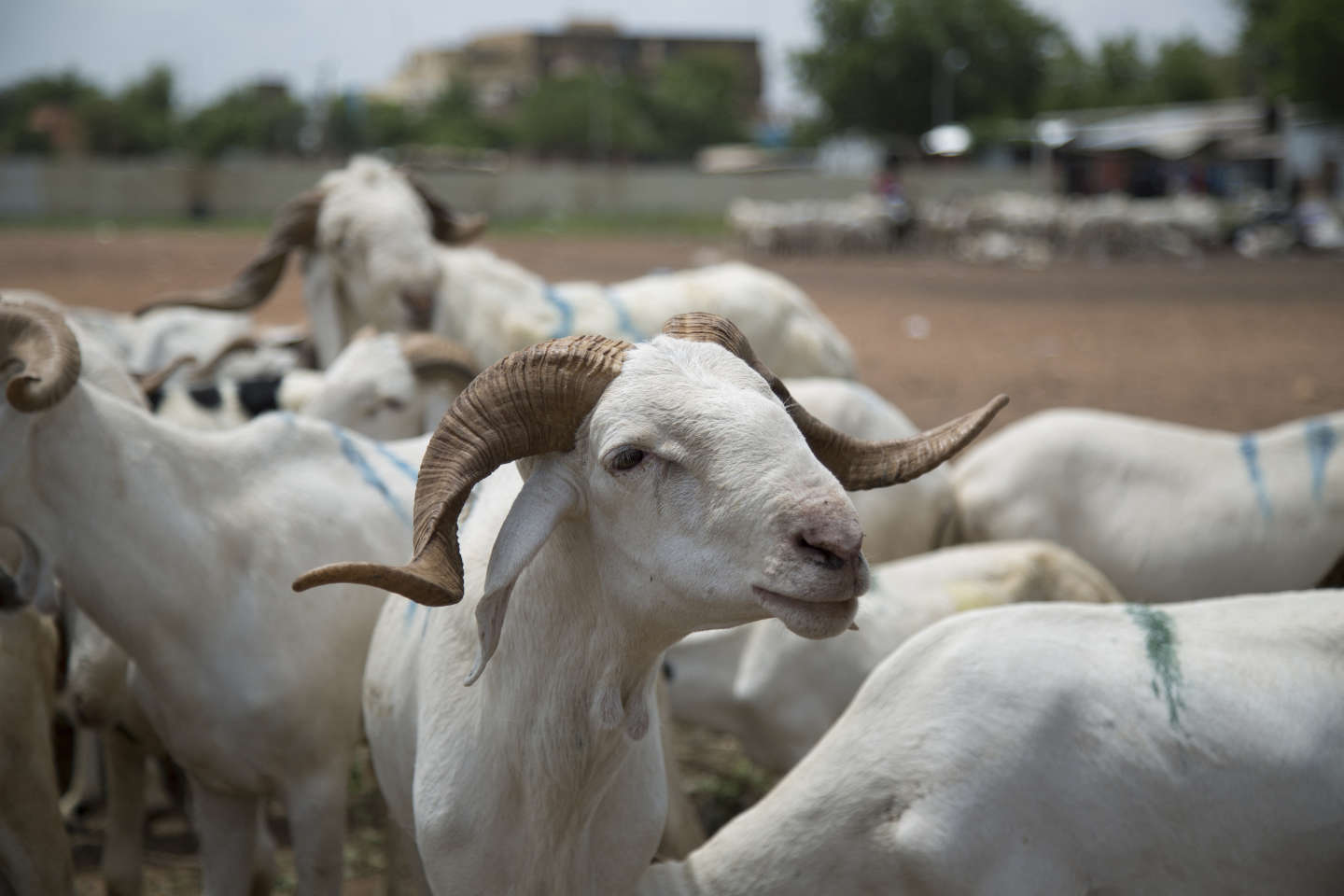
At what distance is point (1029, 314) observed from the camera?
715 inches

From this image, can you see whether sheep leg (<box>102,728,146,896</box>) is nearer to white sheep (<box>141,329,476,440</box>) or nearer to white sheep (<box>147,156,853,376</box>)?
white sheep (<box>141,329,476,440</box>)

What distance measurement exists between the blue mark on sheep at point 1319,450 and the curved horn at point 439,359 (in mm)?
3436

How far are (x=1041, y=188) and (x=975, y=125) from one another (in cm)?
1333

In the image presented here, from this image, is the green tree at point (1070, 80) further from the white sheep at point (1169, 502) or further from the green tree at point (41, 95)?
the white sheep at point (1169, 502)

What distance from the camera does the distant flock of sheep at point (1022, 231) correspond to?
28562 millimetres

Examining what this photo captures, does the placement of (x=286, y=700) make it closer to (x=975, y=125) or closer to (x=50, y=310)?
(x=50, y=310)

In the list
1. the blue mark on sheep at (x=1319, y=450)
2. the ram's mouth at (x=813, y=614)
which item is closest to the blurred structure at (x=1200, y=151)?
the blue mark on sheep at (x=1319, y=450)

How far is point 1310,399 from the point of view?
11.0 meters

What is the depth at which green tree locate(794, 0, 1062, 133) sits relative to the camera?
184 feet

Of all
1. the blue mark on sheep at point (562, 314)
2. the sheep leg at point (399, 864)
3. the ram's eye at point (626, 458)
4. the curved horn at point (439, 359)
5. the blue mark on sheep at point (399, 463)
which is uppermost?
the ram's eye at point (626, 458)

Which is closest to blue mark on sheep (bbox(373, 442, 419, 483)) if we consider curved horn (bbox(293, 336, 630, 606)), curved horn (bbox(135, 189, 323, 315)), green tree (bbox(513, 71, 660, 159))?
curved horn (bbox(293, 336, 630, 606))

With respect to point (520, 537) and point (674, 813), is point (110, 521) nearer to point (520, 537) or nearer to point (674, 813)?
point (520, 537)

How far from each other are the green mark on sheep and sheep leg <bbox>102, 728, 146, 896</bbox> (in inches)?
123

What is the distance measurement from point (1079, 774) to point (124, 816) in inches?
118
